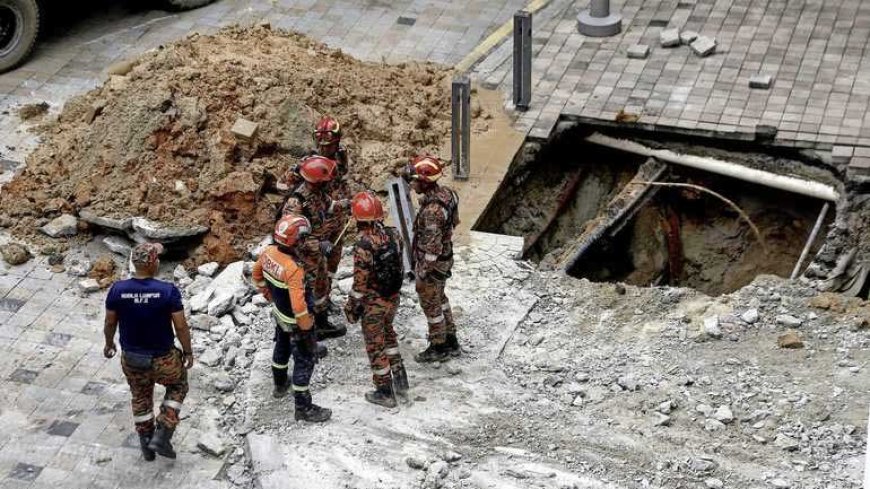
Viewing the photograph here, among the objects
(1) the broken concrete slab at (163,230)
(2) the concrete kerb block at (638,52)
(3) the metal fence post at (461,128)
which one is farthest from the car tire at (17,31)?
(2) the concrete kerb block at (638,52)

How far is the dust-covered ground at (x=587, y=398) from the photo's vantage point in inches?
333

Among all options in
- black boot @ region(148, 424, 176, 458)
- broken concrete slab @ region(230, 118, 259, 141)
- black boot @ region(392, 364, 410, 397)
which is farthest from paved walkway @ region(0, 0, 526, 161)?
black boot @ region(148, 424, 176, 458)

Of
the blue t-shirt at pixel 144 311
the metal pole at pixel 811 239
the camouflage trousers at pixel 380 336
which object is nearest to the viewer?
the blue t-shirt at pixel 144 311

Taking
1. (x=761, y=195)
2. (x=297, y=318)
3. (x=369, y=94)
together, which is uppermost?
(x=297, y=318)

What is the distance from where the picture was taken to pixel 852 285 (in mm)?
10859

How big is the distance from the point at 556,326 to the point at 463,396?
4.03 ft

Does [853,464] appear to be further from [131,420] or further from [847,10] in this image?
[847,10]

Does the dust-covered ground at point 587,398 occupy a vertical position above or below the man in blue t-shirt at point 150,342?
below

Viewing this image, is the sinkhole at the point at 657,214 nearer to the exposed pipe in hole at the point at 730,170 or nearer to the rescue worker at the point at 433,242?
the exposed pipe in hole at the point at 730,170

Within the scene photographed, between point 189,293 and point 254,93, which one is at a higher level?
point 254,93

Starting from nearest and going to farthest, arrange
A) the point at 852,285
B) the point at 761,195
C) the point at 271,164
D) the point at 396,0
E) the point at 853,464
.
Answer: the point at 853,464 → the point at 852,285 → the point at 271,164 → the point at 761,195 → the point at 396,0

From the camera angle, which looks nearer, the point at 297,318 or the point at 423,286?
the point at 297,318

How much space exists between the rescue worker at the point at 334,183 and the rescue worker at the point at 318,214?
28mm

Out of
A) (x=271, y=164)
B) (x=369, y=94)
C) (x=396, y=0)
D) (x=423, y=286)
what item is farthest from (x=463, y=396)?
(x=396, y=0)
